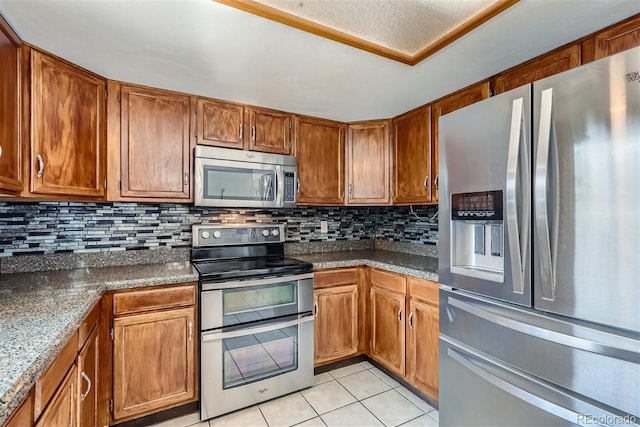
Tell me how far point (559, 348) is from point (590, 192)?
61 cm

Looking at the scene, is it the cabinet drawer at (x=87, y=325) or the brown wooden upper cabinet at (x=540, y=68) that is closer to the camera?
the cabinet drawer at (x=87, y=325)

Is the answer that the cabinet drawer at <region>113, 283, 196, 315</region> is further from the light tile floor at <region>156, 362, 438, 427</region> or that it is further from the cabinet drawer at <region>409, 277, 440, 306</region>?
the cabinet drawer at <region>409, 277, 440, 306</region>

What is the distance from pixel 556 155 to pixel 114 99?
2458 mm

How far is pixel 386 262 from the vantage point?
94.5 inches

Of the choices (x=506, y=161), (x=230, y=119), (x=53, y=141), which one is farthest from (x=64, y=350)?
(x=506, y=161)

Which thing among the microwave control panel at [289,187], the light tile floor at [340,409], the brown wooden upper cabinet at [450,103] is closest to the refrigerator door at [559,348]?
the light tile floor at [340,409]

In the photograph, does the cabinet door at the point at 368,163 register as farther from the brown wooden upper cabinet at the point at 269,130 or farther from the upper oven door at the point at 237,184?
the upper oven door at the point at 237,184

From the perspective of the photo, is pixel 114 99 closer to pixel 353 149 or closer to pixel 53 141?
pixel 53 141

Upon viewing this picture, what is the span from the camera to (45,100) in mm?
1604

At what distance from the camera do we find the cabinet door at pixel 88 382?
1.33m

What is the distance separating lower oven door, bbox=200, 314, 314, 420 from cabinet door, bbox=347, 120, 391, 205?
120 centimetres

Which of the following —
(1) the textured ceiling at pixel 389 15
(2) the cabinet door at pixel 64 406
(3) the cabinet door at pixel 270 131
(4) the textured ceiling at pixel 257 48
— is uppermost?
(1) the textured ceiling at pixel 389 15

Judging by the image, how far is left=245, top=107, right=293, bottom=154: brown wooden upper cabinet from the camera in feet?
8.02

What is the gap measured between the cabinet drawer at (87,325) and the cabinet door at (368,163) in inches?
79.3
